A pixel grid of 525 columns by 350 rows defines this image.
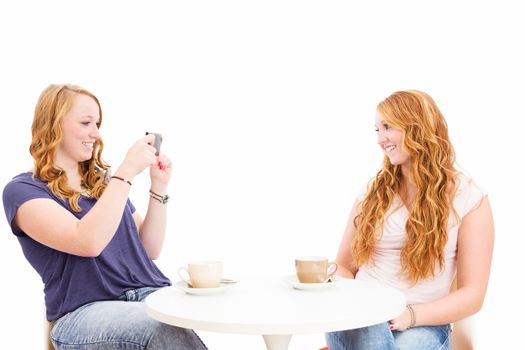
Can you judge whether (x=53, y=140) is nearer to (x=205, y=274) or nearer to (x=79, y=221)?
(x=79, y=221)

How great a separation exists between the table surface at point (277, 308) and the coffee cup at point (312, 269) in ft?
0.14

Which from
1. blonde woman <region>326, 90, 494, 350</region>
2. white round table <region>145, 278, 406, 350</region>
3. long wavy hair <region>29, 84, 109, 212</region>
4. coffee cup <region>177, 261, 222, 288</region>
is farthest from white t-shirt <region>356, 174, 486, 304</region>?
long wavy hair <region>29, 84, 109, 212</region>

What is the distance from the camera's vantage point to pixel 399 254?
7.43 ft

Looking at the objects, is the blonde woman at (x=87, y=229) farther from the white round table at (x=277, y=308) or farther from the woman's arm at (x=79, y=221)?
the white round table at (x=277, y=308)

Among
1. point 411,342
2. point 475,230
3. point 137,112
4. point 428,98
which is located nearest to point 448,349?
point 411,342

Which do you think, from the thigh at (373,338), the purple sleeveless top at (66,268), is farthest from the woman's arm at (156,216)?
the thigh at (373,338)

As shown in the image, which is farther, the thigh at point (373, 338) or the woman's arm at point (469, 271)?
the woman's arm at point (469, 271)

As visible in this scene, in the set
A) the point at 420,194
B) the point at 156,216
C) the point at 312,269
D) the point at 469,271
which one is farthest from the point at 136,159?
the point at 469,271

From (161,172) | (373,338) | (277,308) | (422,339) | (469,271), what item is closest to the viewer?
(277,308)

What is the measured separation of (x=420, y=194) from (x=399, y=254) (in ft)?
0.77

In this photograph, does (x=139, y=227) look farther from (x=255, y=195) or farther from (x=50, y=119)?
(x=255, y=195)

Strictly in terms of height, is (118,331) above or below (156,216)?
below

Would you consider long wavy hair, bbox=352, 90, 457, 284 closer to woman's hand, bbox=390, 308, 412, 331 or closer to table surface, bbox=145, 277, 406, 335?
woman's hand, bbox=390, 308, 412, 331

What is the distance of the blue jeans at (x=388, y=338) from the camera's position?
1709 mm
